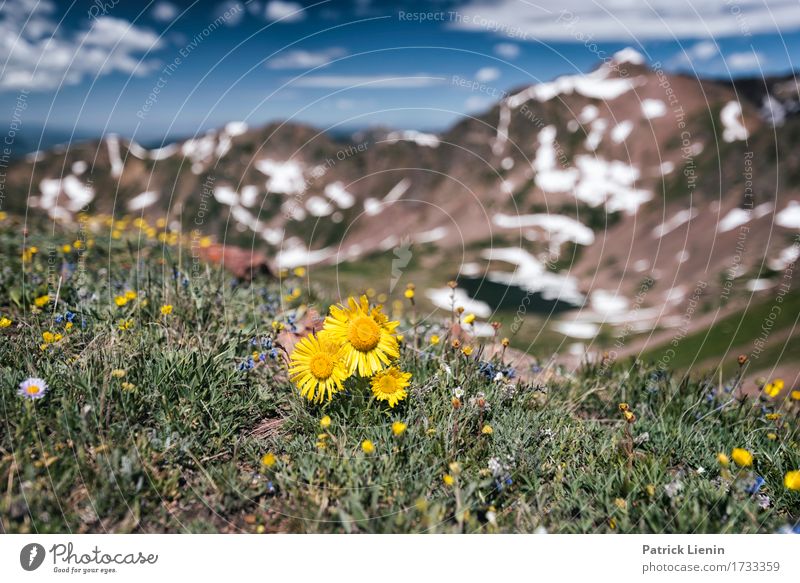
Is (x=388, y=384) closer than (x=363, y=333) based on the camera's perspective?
No

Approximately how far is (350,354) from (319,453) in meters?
0.89

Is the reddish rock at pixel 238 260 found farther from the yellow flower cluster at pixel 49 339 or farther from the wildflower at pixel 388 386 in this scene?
the wildflower at pixel 388 386

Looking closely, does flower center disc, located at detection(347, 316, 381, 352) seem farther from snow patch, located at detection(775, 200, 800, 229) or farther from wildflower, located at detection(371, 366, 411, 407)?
snow patch, located at detection(775, 200, 800, 229)

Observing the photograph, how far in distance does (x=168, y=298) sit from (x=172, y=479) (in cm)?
289

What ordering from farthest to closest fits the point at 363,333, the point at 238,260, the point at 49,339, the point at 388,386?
the point at 238,260 < the point at 49,339 < the point at 388,386 < the point at 363,333

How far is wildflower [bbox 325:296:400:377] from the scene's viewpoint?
4.59 m

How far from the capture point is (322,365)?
455 centimetres

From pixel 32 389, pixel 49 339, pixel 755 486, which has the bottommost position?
pixel 755 486

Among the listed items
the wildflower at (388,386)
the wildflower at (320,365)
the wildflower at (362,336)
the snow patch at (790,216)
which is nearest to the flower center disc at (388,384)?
the wildflower at (388,386)

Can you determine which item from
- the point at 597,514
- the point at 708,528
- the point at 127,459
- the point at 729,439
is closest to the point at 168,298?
the point at 127,459

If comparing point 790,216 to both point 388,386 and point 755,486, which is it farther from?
point 388,386

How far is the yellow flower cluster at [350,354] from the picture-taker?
15.0ft

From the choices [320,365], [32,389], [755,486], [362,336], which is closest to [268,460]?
[320,365]
